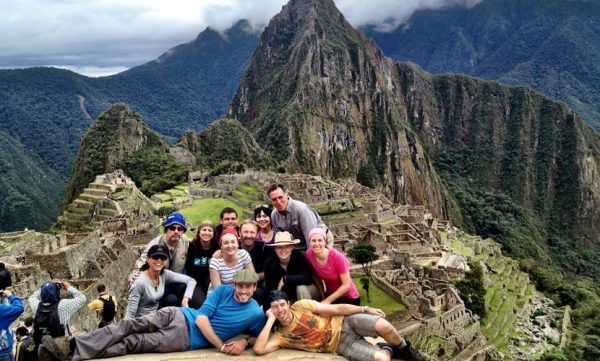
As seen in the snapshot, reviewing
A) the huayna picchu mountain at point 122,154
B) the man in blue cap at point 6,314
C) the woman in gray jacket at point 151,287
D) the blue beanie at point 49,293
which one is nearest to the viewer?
the man in blue cap at point 6,314

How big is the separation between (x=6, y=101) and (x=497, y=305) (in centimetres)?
14811

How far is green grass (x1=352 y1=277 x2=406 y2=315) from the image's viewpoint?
76.8 feet

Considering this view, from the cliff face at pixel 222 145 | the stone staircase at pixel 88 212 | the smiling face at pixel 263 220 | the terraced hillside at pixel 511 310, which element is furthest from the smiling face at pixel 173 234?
the cliff face at pixel 222 145

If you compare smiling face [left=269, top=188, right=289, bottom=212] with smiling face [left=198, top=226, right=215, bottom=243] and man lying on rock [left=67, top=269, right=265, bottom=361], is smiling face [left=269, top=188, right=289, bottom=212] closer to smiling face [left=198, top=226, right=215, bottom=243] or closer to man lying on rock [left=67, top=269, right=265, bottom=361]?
smiling face [left=198, top=226, right=215, bottom=243]

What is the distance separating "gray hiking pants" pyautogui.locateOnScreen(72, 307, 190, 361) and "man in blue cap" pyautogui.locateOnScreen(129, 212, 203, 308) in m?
0.91

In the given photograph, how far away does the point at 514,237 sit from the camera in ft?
415

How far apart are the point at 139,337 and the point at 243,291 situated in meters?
1.84

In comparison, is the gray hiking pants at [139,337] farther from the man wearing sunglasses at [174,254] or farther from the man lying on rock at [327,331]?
the man lying on rock at [327,331]

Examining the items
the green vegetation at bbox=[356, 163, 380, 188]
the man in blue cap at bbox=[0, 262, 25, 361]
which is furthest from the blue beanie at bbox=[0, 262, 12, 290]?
the green vegetation at bbox=[356, 163, 380, 188]

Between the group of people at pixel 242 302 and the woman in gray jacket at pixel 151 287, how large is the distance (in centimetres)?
2

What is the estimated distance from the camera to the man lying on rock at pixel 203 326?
8.27m

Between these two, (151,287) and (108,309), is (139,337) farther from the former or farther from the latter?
(108,309)

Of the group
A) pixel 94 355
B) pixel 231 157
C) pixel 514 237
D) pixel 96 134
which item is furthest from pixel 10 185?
pixel 514 237

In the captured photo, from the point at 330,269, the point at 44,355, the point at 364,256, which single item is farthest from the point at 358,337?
the point at 364,256
